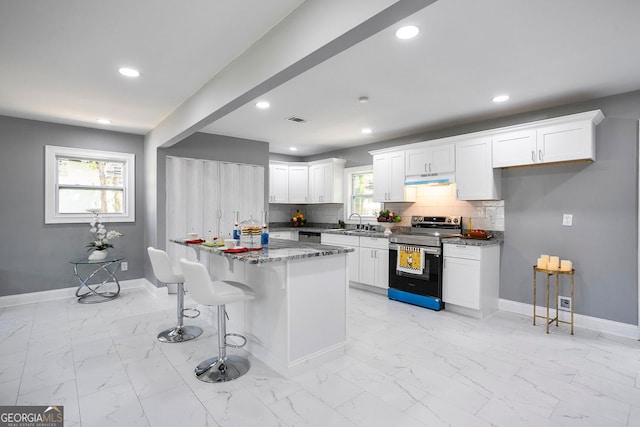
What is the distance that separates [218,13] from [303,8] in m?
0.56

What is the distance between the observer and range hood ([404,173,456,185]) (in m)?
4.41

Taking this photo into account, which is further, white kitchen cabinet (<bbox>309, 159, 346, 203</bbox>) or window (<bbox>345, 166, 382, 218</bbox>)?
white kitchen cabinet (<bbox>309, 159, 346, 203</bbox>)

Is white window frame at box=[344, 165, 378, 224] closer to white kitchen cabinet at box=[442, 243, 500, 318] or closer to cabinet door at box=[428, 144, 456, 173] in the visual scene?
cabinet door at box=[428, 144, 456, 173]

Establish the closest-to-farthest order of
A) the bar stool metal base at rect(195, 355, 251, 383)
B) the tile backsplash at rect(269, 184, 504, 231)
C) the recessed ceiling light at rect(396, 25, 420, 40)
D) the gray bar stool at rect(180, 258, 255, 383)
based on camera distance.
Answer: the recessed ceiling light at rect(396, 25, 420, 40) < the gray bar stool at rect(180, 258, 255, 383) < the bar stool metal base at rect(195, 355, 251, 383) < the tile backsplash at rect(269, 184, 504, 231)

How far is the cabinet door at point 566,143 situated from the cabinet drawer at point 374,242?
7.14ft

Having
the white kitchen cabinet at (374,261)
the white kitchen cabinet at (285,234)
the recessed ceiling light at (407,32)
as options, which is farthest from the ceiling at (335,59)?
the white kitchen cabinet at (285,234)

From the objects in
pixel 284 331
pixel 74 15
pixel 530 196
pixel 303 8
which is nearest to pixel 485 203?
pixel 530 196

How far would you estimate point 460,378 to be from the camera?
2500 mm

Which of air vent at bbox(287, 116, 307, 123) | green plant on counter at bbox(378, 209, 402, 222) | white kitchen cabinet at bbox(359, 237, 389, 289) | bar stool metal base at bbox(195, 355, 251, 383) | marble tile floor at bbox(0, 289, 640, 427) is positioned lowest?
marble tile floor at bbox(0, 289, 640, 427)

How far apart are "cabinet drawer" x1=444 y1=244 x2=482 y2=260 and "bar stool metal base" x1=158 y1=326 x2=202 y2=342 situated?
10.0ft

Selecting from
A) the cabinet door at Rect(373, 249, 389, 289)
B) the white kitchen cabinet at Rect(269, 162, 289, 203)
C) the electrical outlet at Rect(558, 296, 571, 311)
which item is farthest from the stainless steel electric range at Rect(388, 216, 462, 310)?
the white kitchen cabinet at Rect(269, 162, 289, 203)

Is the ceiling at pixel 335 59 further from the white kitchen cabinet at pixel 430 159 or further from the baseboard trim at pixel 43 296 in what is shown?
the baseboard trim at pixel 43 296

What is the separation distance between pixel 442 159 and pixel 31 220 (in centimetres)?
569

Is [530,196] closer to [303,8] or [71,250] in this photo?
[303,8]
